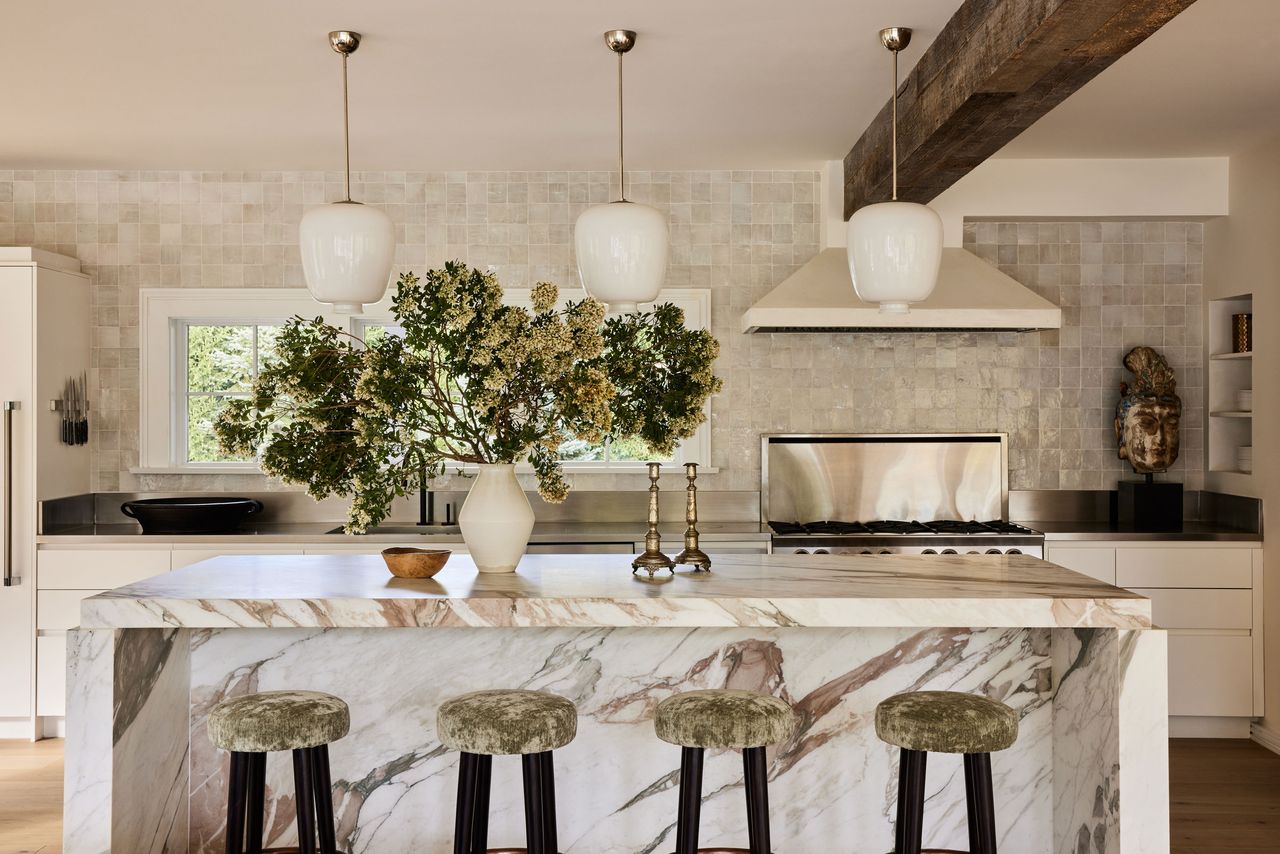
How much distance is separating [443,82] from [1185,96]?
262cm

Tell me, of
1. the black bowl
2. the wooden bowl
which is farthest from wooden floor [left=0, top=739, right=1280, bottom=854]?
the wooden bowl

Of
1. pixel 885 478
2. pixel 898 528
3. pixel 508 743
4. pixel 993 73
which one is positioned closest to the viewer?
pixel 508 743

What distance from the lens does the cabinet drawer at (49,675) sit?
14.9 feet

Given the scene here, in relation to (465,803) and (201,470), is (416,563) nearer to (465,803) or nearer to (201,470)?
(465,803)

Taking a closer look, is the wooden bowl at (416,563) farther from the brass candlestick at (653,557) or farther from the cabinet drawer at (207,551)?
the cabinet drawer at (207,551)

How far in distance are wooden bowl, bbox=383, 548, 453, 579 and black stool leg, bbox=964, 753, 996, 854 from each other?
4.49 feet

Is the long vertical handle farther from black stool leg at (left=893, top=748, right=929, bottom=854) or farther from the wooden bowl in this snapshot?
black stool leg at (left=893, top=748, right=929, bottom=854)

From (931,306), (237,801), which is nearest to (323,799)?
(237,801)

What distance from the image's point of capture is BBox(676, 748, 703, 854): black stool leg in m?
2.36

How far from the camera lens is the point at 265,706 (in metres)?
2.41

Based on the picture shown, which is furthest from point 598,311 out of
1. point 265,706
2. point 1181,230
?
point 1181,230

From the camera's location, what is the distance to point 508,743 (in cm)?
228

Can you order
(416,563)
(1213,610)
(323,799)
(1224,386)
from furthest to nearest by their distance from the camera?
(1224,386)
(1213,610)
(416,563)
(323,799)

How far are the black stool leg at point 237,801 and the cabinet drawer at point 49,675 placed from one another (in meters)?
2.59
